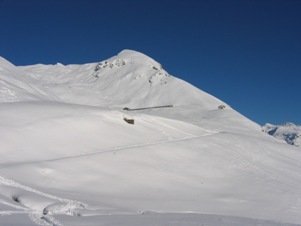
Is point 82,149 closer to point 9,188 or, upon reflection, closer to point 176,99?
point 9,188

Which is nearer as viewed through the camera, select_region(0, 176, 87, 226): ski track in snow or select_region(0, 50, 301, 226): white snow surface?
select_region(0, 176, 87, 226): ski track in snow

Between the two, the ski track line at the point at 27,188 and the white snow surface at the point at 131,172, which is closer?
the white snow surface at the point at 131,172

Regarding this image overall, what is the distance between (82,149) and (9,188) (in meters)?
5.19

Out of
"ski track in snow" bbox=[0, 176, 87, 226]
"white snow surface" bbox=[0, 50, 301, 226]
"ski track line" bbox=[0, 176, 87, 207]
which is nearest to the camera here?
"ski track in snow" bbox=[0, 176, 87, 226]

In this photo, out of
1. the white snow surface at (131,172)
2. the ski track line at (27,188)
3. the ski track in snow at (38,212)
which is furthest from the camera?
the ski track line at (27,188)

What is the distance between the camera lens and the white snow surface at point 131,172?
7.71 m

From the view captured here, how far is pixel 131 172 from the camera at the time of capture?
11.7m

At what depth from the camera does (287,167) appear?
1697 centimetres

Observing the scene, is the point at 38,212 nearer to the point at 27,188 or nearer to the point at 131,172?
the point at 27,188

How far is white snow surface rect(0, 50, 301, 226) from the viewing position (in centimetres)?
771

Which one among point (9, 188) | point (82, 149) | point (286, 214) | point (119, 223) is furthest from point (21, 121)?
point (286, 214)

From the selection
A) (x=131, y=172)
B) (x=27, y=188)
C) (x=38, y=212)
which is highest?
(x=131, y=172)

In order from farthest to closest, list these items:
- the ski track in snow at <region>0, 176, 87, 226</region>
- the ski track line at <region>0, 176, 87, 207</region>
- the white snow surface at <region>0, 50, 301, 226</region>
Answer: the ski track line at <region>0, 176, 87, 207</region>, the white snow surface at <region>0, 50, 301, 226</region>, the ski track in snow at <region>0, 176, 87, 226</region>

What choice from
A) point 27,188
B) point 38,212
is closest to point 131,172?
point 27,188
